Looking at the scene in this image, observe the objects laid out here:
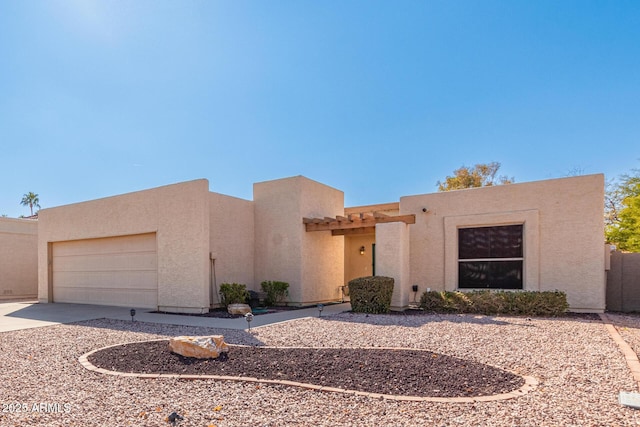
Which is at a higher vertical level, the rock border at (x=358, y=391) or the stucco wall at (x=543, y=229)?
the stucco wall at (x=543, y=229)

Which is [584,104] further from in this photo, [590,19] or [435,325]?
[435,325]

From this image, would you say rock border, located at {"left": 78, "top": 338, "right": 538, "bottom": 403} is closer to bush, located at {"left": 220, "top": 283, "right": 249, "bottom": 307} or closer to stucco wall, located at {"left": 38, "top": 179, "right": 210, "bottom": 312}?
stucco wall, located at {"left": 38, "top": 179, "right": 210, "bottom": 312}

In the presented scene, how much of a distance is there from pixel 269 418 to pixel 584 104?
15224 mm

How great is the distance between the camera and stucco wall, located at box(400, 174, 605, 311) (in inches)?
397

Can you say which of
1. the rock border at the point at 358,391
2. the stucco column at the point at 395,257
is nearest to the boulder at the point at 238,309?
the stucco column at the point at 395,257

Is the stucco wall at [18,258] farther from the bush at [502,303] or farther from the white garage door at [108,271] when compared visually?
the bush at [502,303]

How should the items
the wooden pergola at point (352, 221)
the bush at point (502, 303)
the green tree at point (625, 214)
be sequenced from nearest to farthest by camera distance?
1. the bush at point (502, 303)
2. the wooden pergola at point (352, 221)
3. the green tree at point (625, 214)

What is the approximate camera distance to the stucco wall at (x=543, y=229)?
10078 mm

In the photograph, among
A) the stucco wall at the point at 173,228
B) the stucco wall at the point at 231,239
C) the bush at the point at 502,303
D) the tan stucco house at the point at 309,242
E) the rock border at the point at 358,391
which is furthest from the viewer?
the stucco wall at the point at 231,239

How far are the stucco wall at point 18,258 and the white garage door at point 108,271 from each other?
407cm

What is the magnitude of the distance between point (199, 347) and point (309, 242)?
782 centimetres

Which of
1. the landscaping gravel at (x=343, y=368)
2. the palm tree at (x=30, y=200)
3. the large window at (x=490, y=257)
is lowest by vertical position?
the landscaping gravel at (x=343, y=368)

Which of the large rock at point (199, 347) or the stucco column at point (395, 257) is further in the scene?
the stucco column at point (395, 257)

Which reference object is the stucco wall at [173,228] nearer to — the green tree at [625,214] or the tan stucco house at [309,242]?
the tan stucco house at [309,242]
